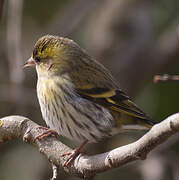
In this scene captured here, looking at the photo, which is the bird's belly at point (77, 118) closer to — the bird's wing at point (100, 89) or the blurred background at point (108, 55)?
the bird's wing at point (100, 89)

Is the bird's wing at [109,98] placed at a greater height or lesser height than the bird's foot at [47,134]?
greater

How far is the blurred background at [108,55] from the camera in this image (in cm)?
648

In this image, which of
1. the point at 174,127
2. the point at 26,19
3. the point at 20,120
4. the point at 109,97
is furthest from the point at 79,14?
the point at 174,127

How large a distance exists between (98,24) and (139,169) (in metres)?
2.61

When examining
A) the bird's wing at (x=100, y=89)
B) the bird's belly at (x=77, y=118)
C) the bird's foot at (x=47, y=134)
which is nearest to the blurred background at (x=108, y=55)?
the bird's wing at (x=100, y=89)

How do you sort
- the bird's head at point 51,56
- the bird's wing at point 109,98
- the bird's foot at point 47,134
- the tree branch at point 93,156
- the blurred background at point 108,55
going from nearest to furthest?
the tree branch at point 93,156 → the bird's foot at point 47,134 → the bird's wing at point 109,98 → the bird's head at point 51,56 → the blurred background at point 108,55

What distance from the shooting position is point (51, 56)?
4859mm

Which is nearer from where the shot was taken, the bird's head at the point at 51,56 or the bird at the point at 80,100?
the bird at the point at 80,100

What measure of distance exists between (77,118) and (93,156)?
99 centimetres

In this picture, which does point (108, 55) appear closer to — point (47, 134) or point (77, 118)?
point (77, 118)

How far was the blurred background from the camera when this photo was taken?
648 cm

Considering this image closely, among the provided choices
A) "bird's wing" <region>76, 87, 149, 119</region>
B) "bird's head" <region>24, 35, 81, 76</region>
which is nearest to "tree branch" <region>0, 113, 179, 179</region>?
"bird's wing" <region>76, 87, 149, 119</region>

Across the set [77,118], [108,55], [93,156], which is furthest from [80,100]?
[108,55]

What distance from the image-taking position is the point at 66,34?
288 inches
